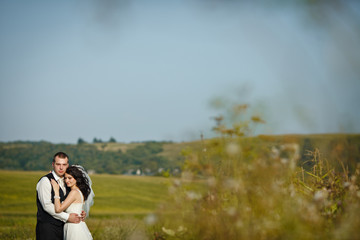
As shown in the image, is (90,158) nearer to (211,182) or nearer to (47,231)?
(47,231)

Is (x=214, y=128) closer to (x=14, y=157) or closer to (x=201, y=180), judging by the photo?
(x=201, y=180)

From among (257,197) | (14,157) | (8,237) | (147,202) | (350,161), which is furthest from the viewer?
(14,157)

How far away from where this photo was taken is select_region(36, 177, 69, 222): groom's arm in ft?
17.3

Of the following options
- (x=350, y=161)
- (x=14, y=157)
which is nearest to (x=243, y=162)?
(x=350, y=161)

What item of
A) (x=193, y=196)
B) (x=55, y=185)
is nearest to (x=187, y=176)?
(x=193, y=196)

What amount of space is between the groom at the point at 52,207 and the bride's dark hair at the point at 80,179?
3.4 inches

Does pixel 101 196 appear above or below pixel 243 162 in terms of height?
below

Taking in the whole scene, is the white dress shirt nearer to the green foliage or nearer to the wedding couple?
the wedding couple

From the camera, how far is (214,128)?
15.4 feet

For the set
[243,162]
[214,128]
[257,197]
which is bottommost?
[257,197]

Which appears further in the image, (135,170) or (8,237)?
(135,170)

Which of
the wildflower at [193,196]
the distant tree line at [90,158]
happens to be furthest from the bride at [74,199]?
the distant tree line at [90,158]

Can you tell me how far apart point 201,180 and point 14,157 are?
6675 cm

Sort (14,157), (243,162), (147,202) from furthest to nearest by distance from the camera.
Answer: (14,157) → (147,202) → (243,162)
